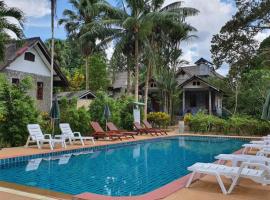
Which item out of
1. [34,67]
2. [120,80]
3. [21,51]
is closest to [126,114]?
[34,67]

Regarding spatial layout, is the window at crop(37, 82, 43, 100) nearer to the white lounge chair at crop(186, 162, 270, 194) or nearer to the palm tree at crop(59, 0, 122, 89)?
the palm tree at crop(59, 0, 122, 89)

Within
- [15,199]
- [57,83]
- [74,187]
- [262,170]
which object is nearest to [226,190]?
[262,170]

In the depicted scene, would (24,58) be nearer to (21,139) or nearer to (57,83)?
(57,83)

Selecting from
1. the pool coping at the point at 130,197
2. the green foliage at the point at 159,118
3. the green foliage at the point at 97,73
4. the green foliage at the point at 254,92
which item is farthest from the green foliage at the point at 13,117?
the green foliage at the point at 97,73

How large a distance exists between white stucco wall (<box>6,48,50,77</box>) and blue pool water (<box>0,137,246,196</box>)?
12.3 m

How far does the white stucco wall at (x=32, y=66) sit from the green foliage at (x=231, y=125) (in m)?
11.8

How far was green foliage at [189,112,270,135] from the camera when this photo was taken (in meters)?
21.5

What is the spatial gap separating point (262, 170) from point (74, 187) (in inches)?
156

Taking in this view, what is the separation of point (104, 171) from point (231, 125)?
14572 millimetres

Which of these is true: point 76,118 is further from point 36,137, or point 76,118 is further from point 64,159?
point 64,159

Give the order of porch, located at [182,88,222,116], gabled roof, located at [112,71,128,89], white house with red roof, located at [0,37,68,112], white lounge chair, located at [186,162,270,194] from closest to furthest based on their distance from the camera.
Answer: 1. white lounge chair, located at [186,162,270,194]
2. white house with red roof, located at [0,37,68,112]
3. porch, located at [182,88,222,116]
4. gabled roof, located at [112,71,128,89]

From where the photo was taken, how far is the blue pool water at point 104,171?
25.3 feet

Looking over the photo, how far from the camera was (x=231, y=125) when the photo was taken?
22.4 metres

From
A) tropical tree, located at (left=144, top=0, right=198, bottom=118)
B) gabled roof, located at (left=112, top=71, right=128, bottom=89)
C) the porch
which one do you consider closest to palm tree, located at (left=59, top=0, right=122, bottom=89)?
tropical tree, located at (left=144, top=0, right=198, bottom=118)
